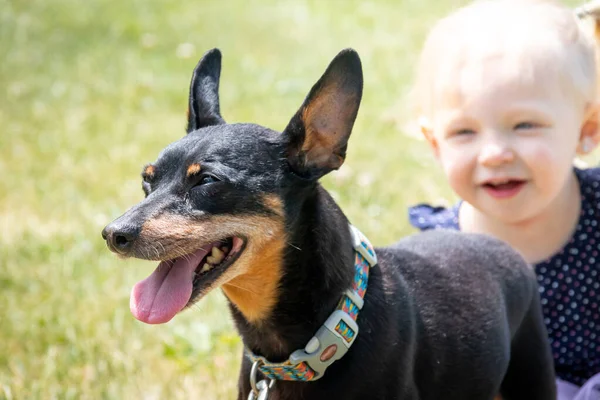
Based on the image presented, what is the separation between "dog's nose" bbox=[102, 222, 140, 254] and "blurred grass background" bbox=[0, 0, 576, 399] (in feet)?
4.05

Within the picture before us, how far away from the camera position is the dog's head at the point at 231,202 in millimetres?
2211

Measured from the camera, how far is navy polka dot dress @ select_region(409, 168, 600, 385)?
141 inches

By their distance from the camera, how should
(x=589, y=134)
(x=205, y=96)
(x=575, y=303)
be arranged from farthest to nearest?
(x=589, y=134) → (x=575, y=303) → (x=205, y=96)

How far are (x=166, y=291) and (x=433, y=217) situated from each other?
1981 millimetres

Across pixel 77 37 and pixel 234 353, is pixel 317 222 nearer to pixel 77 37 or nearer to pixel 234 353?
pixel 234 353

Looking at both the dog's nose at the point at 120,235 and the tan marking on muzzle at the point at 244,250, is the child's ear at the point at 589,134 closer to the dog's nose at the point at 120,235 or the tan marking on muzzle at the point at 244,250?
the tan marking on muzzle at the point at 244,250

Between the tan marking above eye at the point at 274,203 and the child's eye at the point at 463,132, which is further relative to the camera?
the child's eye at the point at 463,132

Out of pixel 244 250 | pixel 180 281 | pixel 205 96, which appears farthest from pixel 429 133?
pixel 180 281

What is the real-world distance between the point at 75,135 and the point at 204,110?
400cm

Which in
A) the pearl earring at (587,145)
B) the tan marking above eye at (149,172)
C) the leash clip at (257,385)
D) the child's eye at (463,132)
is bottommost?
the leash clip at (257,385)

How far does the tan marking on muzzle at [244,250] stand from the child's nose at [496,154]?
1.34m

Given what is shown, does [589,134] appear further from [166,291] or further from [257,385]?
[166,291]

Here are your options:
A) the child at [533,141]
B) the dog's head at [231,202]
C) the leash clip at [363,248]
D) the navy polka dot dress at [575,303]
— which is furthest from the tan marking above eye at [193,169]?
the navy polka dot dress at [575,303]

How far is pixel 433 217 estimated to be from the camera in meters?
3.93
